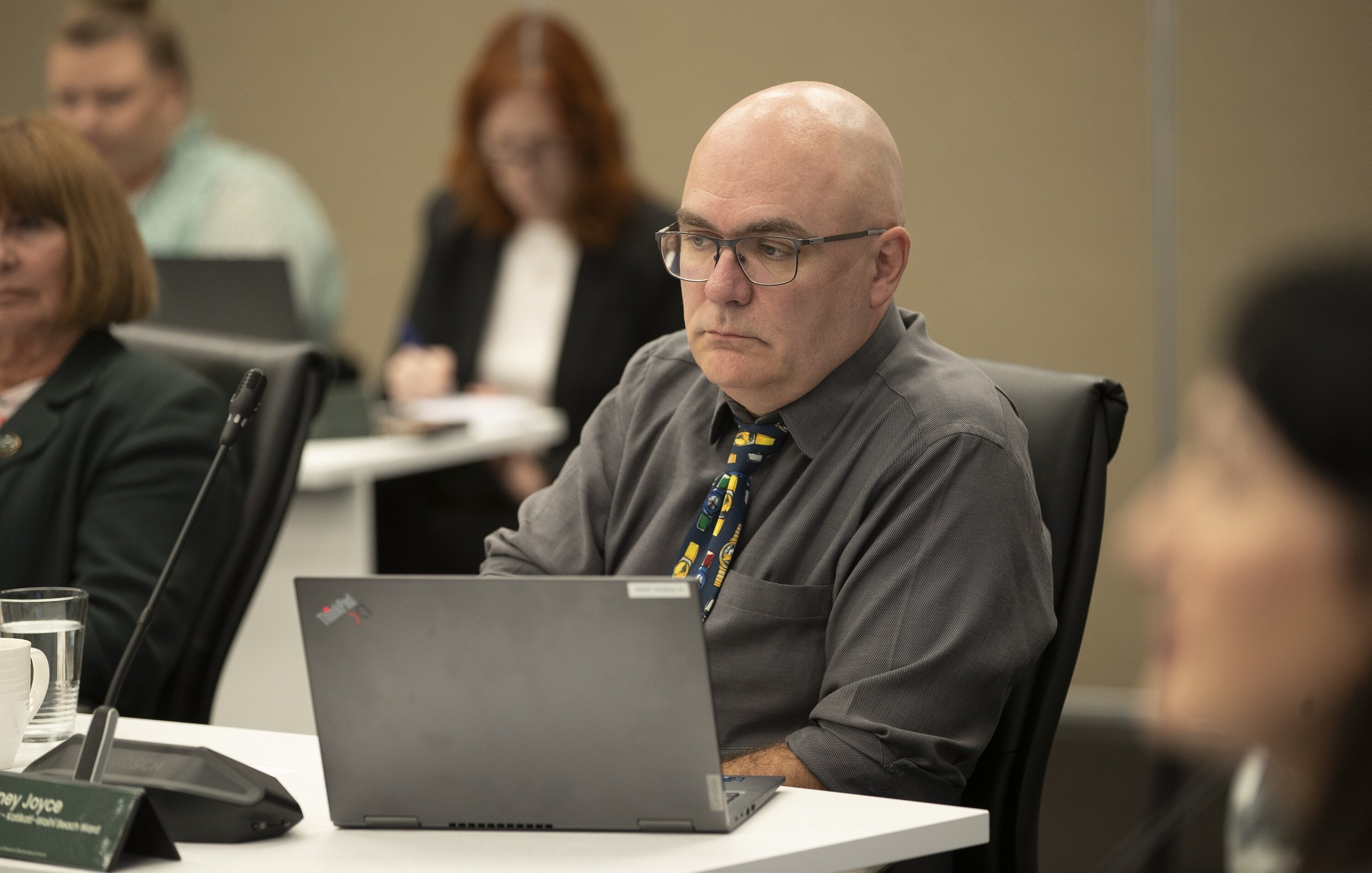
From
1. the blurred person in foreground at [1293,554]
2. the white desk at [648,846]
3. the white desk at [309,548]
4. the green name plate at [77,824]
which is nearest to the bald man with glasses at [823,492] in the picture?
the white desk at [648,846]

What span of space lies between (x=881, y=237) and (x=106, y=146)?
100 inches

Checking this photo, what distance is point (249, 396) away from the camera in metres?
1.37

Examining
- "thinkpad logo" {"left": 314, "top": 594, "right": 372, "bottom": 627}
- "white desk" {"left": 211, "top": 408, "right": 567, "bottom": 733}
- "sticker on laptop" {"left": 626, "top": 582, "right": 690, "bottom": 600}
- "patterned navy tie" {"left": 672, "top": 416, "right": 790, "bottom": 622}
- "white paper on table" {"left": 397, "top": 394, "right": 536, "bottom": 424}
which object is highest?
"sticker on laptop" {"left": 626, "top": 582, "right": 690, "bottom": 600}

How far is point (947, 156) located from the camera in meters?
4.13

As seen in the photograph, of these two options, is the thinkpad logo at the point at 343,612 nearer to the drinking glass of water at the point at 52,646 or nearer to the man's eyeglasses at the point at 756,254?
the drinking glass of water at the point at 52,646

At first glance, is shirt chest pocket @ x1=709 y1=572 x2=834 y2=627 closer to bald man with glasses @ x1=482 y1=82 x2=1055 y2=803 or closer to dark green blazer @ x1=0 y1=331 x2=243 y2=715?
bald man with glasses @ x1=482 y1=82 x2=1055 y2=803

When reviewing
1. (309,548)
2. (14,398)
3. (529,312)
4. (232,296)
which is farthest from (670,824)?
(529,312)

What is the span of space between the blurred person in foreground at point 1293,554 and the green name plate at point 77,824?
758mm

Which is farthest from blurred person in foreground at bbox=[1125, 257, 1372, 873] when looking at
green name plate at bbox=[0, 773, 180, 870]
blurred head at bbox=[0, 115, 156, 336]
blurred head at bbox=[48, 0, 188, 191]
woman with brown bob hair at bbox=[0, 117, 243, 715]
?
blurred head at bbox=[48, 0, 188, 191]

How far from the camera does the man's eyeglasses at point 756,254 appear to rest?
1.62 meters

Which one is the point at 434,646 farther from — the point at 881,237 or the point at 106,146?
the point at 106,146

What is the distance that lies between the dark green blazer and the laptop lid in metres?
0.79

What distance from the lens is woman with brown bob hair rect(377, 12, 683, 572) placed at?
350 centimetres

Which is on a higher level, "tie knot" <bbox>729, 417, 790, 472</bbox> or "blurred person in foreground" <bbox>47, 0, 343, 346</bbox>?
"blurred person in foreground" <bbox>47, 0, 343, 346</bbox>
